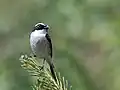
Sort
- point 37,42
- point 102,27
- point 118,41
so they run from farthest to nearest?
1. point 102,27
2. point 118,41
3. point 37,42

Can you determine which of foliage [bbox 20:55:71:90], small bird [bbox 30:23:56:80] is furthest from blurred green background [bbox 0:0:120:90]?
foliage [bbox 20:55:71:90]

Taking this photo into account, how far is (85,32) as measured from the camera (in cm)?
404

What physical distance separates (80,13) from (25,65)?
9.19 ft

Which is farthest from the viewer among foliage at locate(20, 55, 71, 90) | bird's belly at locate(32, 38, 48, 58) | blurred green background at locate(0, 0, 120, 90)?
blurred green background at locate(0, 0, 120, 90)

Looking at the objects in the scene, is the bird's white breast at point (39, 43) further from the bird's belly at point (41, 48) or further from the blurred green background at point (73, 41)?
the blurred green background at point (73, 41)

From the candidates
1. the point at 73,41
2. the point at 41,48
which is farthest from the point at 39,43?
the point at 73,41

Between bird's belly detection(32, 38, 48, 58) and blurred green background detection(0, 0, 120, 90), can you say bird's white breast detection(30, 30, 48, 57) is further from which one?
blurred green background detection(0, 0, 120, 90)

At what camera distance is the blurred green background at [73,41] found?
3462 mm

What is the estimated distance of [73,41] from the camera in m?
4.10

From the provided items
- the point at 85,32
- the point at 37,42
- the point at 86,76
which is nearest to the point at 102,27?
the point at 85,32

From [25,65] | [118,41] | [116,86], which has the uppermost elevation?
[25,65]

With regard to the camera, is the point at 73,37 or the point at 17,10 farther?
the point at 17,10

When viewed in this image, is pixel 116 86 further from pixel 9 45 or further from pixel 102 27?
pixel 9 45

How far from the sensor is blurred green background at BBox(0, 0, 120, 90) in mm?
3462
